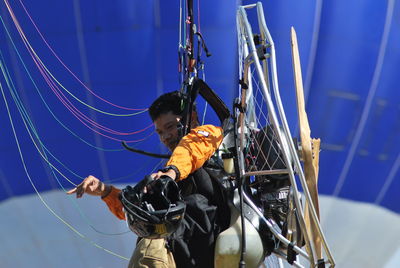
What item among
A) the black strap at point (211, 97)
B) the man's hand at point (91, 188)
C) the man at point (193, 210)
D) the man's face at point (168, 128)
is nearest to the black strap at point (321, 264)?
the man at point (193, 210)

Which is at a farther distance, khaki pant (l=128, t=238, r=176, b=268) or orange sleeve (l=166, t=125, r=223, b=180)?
khaki pant (l=128, t=238, r=176, b=268)

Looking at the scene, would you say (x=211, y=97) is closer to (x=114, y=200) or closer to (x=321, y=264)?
(x=114, y=200)

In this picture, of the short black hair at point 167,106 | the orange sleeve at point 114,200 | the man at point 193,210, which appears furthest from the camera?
the short black hair at point 167,106

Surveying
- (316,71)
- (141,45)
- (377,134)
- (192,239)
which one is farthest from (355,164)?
(192,239)

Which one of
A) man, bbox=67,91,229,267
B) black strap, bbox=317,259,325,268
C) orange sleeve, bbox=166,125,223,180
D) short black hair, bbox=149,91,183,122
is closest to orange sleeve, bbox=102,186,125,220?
man, bbox=67,91,229,267

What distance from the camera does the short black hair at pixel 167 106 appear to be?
341 centimetres

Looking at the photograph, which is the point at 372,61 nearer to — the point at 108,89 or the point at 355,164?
the point at 355,164

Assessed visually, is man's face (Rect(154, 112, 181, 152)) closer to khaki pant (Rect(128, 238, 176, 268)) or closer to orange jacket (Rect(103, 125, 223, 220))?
orange jacket (Rect(103, 125, 223, 220))

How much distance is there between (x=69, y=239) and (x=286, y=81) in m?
2.73

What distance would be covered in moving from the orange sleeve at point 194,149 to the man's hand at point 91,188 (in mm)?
366

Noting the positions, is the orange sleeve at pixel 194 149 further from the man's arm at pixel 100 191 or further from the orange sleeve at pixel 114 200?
the orange sleeve at pixel 114 200

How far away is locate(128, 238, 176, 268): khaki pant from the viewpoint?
3.04 metres

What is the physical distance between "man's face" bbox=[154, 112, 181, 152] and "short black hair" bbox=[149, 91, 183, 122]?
0.02 metres

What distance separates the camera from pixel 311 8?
6.91m
